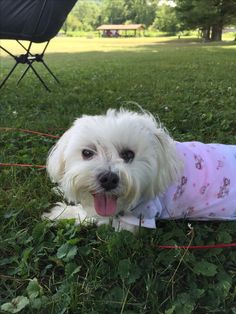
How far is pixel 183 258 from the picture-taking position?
95.0 inches

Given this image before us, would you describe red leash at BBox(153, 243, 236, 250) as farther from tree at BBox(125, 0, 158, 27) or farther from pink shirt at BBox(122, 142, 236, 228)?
tree at BBox(125, 0, 158, 27)

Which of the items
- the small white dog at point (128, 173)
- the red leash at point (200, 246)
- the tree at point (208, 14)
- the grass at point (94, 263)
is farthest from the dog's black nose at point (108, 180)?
the tree at point (208, 14)

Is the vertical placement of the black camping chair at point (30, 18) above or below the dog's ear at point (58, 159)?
above

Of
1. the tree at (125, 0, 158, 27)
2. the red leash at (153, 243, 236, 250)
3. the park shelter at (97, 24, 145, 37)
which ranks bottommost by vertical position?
the park shelter at (97, 24, 145, 37)

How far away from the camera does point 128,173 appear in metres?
2.35

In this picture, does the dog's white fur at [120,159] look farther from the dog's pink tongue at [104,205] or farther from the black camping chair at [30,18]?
the black camping chair at [30,18]

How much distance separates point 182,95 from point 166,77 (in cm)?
256

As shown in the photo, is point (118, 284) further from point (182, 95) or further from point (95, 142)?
point (182, 95)

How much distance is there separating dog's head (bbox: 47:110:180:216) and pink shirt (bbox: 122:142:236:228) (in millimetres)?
260

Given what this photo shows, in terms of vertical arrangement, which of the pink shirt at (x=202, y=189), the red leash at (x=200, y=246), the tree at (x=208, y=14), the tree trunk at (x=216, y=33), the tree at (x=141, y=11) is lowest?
the tree at (x=141, y=11)

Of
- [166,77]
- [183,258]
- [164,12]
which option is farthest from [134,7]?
[183,258]

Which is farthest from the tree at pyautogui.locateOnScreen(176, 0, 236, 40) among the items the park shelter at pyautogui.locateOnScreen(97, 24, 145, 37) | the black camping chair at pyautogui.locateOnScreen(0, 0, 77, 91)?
the park shelter at pyautogui.locateOnScreen(97, 24, 145, 37)

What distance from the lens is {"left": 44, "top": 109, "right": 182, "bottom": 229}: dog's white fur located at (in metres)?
2.39

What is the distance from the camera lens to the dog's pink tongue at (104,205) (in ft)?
8.26
